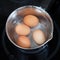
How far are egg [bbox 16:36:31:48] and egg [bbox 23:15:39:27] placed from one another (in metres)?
0.06

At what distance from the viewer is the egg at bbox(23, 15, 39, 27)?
2.68 feet

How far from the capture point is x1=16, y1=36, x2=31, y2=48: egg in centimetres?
77

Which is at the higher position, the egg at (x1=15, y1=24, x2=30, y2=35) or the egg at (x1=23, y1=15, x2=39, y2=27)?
the egg at (x1=23, y1=15, x2=39, y2=27)

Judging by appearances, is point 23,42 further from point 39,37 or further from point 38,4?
point 38,4

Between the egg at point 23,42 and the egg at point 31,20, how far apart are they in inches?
2.4

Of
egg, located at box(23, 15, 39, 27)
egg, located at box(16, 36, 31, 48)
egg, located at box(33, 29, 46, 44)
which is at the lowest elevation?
egg, located at box(16, 36, 31, 48)

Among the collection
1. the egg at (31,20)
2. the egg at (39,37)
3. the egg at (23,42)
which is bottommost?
the egg at (23,42)

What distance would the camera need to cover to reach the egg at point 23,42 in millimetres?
772

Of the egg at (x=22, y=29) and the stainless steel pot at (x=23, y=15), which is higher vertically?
the stainless steel pot at (x=23, y=15)

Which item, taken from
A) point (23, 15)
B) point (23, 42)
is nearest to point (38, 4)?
point (23, 15)

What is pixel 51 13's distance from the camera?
34.7 inches

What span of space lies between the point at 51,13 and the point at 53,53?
0.19m

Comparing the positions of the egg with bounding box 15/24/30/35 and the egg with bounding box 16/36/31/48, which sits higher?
the egg with bounding box 15/24/30/35

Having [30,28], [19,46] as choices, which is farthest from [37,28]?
[19,46]
